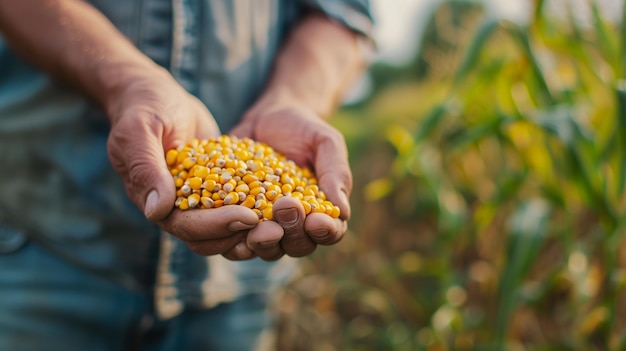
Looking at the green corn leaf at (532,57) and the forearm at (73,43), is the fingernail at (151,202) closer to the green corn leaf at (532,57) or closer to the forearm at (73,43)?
the forearm at (73,43)

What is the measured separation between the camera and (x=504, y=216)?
66.3 inches

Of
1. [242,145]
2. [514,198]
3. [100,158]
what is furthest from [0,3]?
[514,198]

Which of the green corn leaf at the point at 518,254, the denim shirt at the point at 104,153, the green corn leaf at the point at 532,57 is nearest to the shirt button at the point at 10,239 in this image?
the denim shirt at the point at 104,153

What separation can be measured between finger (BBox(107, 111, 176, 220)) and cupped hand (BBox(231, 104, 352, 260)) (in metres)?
0.11

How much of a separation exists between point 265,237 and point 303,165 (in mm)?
260

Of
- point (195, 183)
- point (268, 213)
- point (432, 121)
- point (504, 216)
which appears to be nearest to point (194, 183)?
point (195, 183)

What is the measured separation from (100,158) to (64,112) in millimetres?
84

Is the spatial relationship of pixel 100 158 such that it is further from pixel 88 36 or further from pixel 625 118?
pixel 625 118

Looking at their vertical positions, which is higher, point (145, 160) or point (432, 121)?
point (145, 160)

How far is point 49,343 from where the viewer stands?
0.97 meters

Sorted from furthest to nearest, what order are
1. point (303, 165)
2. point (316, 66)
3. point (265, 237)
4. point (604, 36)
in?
point (604, 36), point (316, 66), point (303, 165), point (265, 237)

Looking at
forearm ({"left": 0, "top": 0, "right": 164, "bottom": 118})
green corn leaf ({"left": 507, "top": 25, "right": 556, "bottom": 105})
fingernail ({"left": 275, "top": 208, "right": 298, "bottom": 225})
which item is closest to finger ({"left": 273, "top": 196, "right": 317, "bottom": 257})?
fingernail ({"left": 275, "top": 208, "right": 298, "bottom": 225})

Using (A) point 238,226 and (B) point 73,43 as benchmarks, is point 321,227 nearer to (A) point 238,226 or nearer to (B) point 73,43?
(A) point 238,226

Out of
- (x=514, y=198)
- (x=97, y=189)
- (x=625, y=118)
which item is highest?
(x=625, y=118)
